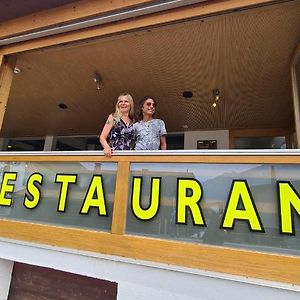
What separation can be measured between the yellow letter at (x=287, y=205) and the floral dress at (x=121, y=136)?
136cm

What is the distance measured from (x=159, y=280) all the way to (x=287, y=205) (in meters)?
1.02

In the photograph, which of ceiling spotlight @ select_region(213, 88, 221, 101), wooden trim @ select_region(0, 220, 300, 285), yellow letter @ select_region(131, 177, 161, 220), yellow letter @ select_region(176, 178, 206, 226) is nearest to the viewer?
wooden trim @ select_region(0, 220, 300, 285)

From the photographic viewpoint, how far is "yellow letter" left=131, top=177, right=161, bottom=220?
1.96 m

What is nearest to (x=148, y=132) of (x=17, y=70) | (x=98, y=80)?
(x=98, y=80)

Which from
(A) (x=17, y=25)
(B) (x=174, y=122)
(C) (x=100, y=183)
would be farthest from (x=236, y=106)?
(A) (x=17, y=25)

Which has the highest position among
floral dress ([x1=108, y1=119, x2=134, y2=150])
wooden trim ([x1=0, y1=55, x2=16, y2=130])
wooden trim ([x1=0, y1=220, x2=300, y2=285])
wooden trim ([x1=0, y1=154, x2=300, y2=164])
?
wooden trim ([x1=0, y1=55, x2=16, y2=130])

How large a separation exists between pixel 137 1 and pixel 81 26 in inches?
25.9

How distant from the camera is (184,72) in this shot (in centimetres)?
359

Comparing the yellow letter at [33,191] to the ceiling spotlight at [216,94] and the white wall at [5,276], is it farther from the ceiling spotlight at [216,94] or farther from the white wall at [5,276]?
the ceiling spotlight at [216,94]

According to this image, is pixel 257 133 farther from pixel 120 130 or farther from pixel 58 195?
pixel 58 195

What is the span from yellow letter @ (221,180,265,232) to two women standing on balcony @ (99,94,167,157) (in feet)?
3.02

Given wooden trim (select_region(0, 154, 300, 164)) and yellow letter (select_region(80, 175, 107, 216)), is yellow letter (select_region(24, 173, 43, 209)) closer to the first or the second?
wooden trim (select_region(0, 154, 300, 164))

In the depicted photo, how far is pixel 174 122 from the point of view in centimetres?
533

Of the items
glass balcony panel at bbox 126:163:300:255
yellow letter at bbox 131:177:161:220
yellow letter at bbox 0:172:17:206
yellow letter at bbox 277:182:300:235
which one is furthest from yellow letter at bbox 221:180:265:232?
yellow letter at bbox 0:172:17:206
